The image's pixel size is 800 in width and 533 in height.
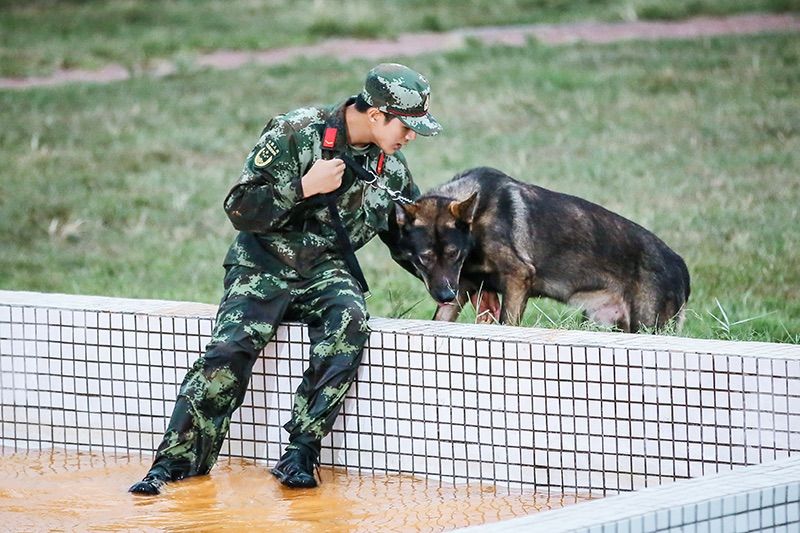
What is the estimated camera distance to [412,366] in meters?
5.93

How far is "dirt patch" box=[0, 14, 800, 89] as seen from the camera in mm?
17703

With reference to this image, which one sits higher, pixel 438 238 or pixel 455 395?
pixel 438 238

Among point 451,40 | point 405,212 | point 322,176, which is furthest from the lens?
point 451,40

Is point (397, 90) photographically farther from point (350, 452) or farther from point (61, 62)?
point (61, 62)

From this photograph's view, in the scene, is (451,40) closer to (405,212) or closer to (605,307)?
(605,307)

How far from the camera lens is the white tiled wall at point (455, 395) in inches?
214

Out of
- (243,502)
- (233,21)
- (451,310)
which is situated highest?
(233,21)

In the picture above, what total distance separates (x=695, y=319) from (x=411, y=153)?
6.20m

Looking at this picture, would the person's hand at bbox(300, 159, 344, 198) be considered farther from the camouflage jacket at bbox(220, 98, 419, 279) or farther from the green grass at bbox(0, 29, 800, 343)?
the green grass at bbox(0, 29, 800, 343)

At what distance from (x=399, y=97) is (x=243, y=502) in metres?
1.60

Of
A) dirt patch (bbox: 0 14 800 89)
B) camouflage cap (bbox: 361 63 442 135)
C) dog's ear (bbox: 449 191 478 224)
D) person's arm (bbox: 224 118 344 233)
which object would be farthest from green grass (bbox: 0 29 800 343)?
camouflage cap (bbox: 361 63 442 135)

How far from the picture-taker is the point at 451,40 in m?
19.0

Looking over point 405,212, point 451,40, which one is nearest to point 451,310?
point 405,212

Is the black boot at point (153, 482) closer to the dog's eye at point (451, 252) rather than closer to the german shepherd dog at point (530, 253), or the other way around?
the german shepherd dog at point (530, 253)
